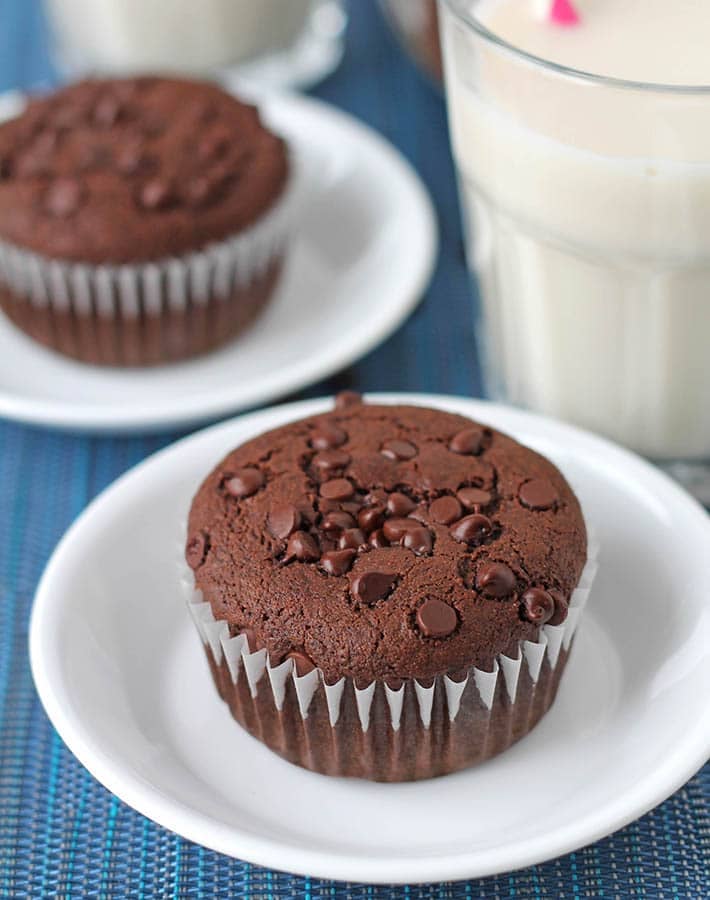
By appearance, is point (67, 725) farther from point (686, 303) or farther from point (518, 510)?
point (686, 303)

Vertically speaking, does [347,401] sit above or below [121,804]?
above

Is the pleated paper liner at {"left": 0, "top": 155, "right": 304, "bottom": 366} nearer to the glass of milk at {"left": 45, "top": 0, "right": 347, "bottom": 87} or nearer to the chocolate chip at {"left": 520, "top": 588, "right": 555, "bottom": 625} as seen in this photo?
the glass of milk at {"left": 45, "top": 0, "right": 347, "bottom": 87}

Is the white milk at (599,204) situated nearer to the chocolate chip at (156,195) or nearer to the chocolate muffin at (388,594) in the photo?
the chocolate muffin at (388,594)

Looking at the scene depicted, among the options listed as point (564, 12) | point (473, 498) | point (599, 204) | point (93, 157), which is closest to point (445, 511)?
point (473, 498)

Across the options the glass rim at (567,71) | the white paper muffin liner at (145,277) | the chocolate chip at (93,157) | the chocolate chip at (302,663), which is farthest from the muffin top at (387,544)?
the chocolate chip at (93,157)

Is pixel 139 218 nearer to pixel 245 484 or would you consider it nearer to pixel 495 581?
pixel 245 484

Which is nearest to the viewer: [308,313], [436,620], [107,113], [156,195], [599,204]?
[436,620]
